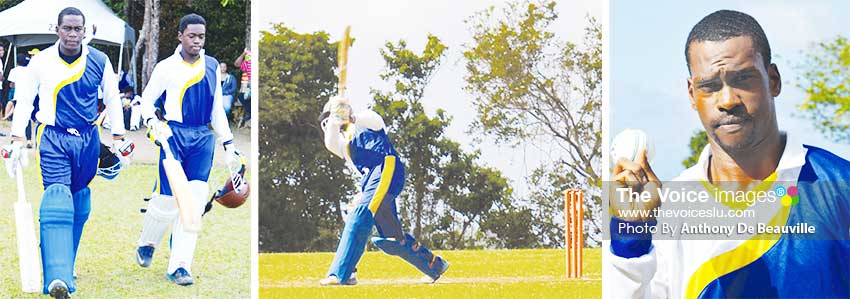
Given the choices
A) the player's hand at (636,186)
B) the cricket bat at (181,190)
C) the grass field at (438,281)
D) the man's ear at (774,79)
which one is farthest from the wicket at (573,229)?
the cricket bat at (181,190)

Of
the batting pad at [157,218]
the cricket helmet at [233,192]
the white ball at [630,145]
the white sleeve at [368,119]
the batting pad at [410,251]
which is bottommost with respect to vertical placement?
the batting pad at [410,251]

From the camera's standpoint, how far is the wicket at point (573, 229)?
7.96 meters

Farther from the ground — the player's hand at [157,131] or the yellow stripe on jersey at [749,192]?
the player's hand at [157,131]

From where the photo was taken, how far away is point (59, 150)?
763 cm

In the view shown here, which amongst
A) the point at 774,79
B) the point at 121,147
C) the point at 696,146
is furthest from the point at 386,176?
the point at 774,79

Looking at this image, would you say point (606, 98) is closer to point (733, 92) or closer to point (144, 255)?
point (733, 92)

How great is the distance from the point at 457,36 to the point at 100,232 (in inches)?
88.0

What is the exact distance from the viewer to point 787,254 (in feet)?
24.7

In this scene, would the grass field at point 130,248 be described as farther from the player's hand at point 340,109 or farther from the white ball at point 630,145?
the white ball at point 630,145

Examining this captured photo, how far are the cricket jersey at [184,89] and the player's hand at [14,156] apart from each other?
66 centimetres

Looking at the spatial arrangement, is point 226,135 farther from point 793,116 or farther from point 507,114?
point 793,116

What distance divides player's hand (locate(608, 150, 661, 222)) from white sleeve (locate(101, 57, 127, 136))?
270cm

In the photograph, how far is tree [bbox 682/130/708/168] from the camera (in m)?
7.65

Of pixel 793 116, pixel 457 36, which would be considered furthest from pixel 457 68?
pixel 793 116
